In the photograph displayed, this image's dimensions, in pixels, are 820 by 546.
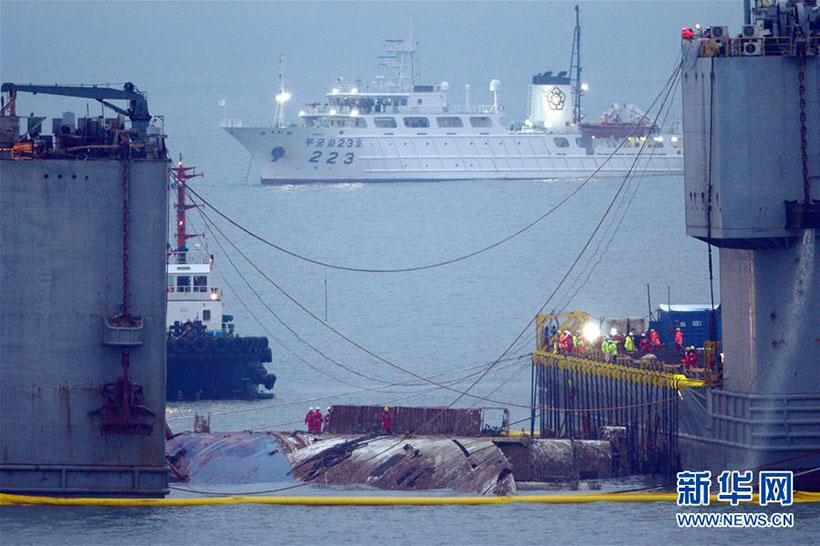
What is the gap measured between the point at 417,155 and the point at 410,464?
12145 cm

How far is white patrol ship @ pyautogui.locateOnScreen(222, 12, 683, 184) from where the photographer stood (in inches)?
5925

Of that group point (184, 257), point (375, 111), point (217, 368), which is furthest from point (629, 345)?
point (375, 111)

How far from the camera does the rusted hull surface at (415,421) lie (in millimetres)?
36625

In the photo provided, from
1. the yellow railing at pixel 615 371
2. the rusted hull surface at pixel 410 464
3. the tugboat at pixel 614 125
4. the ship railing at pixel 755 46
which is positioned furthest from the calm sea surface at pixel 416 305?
the ship railing at pixel 755 46

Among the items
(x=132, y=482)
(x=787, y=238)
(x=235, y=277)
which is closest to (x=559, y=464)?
(x=787, y=238)

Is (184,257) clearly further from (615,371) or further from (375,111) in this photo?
(375,111)

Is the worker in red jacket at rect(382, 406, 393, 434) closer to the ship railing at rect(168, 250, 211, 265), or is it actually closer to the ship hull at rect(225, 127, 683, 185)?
the ship railing at rect(168, 250, 211, 265)

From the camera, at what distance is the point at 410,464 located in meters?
33.8

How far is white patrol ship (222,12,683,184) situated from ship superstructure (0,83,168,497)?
384 ft

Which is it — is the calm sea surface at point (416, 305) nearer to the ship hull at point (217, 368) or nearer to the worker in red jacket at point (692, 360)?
the ship hull at point (217, 368)

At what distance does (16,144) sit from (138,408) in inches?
187

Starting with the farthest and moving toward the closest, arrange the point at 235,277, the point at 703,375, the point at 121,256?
1. the point at 235,277
2. the point at 703,375
3. the point at 121,256

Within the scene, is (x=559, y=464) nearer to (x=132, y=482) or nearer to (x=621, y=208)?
(x=132, y=482)

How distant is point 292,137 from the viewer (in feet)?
500
